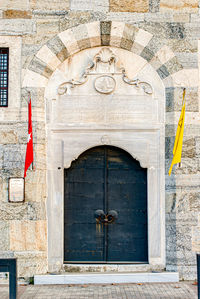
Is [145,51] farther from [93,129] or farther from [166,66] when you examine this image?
[93,129]

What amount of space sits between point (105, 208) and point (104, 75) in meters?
2.85

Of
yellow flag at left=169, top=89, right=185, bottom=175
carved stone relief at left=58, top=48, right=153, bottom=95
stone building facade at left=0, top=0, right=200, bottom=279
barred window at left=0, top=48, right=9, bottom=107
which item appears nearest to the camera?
yellow flag at left=169, top=89, right=185, bottom=175

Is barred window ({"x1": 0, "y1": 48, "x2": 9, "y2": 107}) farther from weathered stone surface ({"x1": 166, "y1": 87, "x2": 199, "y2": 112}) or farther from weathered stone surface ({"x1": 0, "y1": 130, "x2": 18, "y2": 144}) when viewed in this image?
weathered stone surface ({"x1": 166, "y1": 87, "x2": 199, "y2": 112})

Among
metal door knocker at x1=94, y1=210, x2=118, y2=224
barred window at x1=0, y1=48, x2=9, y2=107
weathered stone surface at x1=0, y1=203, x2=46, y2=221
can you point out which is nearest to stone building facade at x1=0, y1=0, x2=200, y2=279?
weathered stone surface at x1=0, y1=203, x2=46, y2=221

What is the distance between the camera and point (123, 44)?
27.7 feet

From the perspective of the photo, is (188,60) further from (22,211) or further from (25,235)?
(25,235)

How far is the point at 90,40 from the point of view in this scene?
8320mm

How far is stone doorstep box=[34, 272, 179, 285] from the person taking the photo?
777cm

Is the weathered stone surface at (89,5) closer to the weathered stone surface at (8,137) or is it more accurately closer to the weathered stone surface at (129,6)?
the weathered stone surface at (129,6)

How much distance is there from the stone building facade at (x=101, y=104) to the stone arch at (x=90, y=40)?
0.02 meters

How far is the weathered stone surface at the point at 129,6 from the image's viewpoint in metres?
8.28

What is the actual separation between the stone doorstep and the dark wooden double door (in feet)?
1.40

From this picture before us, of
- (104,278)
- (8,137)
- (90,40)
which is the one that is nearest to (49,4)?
(90,40)

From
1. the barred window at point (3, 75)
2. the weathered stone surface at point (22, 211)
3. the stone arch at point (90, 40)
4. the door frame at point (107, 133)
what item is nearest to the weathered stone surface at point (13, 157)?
the door frame at point (107, 133)
